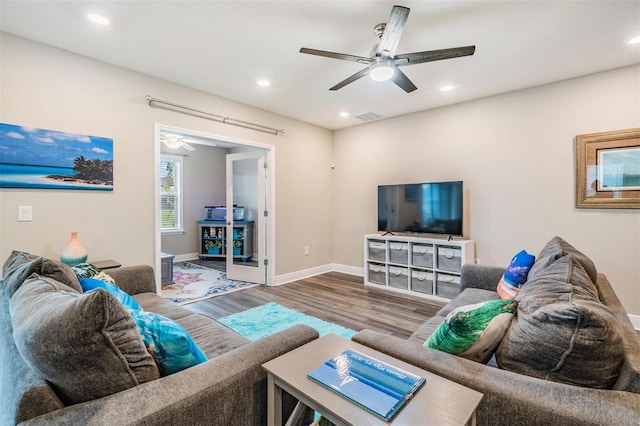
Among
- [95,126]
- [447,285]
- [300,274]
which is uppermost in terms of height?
[95,126]

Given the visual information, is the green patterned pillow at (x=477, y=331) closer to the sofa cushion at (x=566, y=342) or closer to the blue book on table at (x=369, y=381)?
the sofa cushion at (x=566, y=342)

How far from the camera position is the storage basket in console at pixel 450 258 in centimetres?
370

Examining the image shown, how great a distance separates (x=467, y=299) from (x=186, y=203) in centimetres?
613

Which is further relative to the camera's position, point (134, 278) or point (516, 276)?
point (134, 278)

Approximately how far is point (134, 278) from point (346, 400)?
2.33 m

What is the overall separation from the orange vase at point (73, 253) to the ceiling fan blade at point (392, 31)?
3041 mm

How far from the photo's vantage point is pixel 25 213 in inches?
99.7

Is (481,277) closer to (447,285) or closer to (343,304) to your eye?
(447,285)

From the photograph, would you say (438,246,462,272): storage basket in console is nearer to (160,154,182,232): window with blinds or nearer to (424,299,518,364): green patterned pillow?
(424,299,518,364): green patterned pillow

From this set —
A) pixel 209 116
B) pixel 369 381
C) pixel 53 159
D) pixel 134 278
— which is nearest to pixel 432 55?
pixel 369 381

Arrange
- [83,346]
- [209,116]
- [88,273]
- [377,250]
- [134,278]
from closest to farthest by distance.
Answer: [83,346]
[88,273]
[134,278]
[209,116]
[377,250]

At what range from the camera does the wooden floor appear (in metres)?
3.15

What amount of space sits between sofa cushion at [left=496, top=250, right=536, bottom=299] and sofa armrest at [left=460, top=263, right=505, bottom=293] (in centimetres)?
44

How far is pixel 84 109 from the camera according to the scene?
9.25ft
